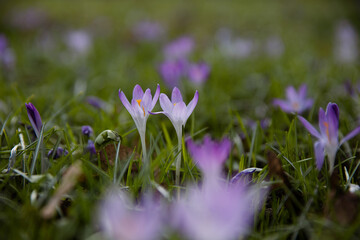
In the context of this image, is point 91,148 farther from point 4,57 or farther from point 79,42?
point 79,42

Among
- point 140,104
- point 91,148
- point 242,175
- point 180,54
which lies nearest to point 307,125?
point 242,175

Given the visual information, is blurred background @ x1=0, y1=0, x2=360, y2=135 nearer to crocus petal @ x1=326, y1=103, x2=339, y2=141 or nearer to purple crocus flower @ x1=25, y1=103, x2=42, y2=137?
purple crocus flower @ x1=25, y1=103, x2=42, y2=137

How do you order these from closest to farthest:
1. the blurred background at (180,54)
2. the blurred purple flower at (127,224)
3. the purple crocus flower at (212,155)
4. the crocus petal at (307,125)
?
the blurred purple flower at (127,224) → the purple crocus flower at (212,155) → the crocus petal at (307,125) → the blurred background at (180,54)

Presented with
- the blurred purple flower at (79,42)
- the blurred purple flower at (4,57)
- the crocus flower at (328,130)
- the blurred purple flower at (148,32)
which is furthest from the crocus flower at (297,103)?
the blurred purple flower at (148,32)

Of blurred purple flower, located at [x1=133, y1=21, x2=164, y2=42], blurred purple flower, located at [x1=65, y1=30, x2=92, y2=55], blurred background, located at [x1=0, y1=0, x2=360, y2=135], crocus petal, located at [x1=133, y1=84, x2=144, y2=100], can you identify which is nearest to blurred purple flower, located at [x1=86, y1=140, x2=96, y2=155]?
crocus petal, located at [x1=133, y1=84, x2=144, y2=100]

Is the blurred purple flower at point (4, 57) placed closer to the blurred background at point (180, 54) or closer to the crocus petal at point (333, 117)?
the blurred background at point (180, 54)

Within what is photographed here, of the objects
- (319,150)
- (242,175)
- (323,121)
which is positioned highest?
(323,121)

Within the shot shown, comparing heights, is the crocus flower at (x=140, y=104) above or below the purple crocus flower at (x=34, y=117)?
above
